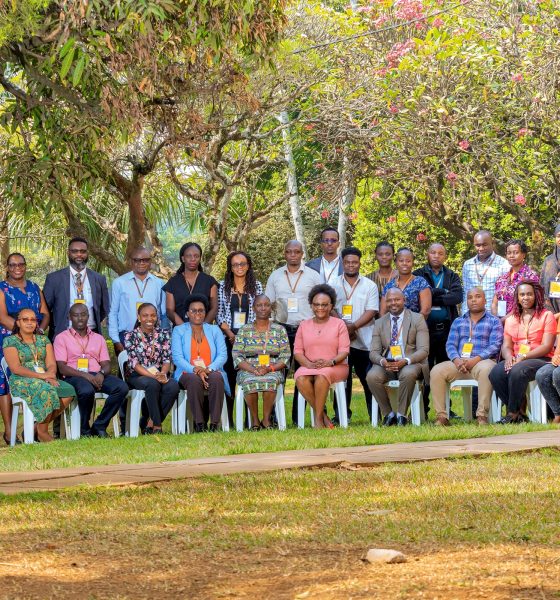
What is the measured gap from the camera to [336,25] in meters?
20.3

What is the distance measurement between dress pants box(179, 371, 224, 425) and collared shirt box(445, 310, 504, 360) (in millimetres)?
2382

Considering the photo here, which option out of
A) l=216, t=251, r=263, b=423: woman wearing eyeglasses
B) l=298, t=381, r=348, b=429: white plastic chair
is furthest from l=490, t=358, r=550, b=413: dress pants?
l=216, t=251, r=263, b=423: woman wearing eyeglasses

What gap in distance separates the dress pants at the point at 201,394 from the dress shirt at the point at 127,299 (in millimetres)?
976

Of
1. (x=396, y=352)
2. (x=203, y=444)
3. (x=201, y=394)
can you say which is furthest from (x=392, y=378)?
(x=203, y=444)

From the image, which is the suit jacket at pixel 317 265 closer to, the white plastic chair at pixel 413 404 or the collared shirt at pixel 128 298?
the white plastic chair at pixel 413 404

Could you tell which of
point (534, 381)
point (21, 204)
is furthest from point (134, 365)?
point (534, 381)

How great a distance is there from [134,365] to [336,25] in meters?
10.5

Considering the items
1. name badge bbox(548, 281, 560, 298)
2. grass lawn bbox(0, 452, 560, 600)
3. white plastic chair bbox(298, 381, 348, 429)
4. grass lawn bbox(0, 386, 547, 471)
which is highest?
name badge bbox(548, 281, 560, 298)

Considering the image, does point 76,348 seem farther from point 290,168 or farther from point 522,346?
point 290,168

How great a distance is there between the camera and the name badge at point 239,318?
1205 centimetres

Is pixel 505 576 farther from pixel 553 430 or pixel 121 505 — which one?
pixel 553 430

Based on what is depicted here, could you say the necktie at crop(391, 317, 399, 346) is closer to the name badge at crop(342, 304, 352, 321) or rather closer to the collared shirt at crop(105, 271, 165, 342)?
the name badge at crop(342, 304, 352, 321)

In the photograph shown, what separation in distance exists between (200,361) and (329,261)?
194 cm

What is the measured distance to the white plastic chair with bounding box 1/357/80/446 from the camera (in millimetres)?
10906
